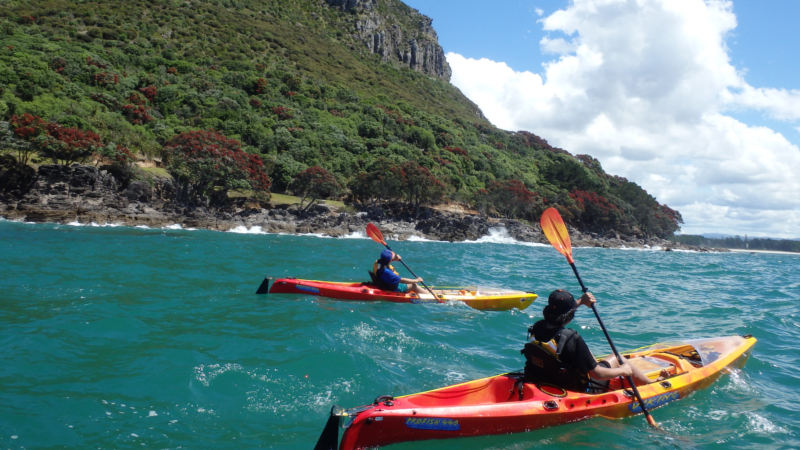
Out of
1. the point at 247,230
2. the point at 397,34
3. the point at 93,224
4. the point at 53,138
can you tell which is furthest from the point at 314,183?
the point at 397,34

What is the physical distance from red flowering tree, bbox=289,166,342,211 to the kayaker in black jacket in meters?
32.0

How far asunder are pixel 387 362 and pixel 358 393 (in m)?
1.19

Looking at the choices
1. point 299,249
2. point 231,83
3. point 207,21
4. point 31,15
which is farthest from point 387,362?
point 207,21

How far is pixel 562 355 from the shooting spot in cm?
472

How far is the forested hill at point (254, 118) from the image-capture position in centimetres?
3180

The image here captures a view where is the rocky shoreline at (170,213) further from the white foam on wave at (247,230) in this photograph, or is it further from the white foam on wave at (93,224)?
the white foam on wave at (93,224)

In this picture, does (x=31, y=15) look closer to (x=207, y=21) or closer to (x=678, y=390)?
(x=207, y=21)

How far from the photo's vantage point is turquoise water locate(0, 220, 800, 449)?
4.34 metres

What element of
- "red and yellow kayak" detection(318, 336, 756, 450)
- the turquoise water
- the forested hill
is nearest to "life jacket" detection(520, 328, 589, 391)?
"red and yellow kayak" detection(318, 336, 756, 450)

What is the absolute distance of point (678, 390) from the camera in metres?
5.51

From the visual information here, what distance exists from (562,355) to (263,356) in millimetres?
4162

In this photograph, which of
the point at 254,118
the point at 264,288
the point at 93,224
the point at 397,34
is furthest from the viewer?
the point at 397,34

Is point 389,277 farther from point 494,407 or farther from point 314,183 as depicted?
point 314,183

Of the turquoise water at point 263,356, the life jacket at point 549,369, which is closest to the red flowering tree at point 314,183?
the turquoise water at point 263,356
